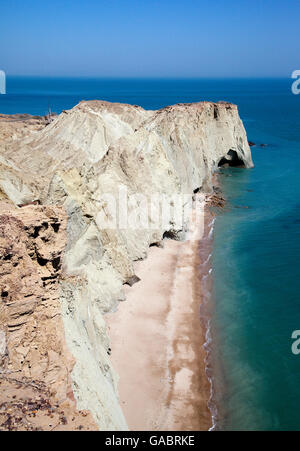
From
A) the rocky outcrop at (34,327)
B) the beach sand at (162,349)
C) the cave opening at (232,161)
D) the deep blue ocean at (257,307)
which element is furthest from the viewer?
the cave opening at (232,161)

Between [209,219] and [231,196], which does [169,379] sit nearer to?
[209,219]

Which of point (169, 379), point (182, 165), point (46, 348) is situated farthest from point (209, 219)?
point (46, 348)

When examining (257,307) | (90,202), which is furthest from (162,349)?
(90,202)

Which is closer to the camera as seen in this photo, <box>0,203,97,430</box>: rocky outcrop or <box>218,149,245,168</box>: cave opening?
<box>0,203,97,430</box>: rocky outcrop

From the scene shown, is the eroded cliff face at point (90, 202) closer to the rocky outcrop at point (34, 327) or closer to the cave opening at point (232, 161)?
the rocky outcrop at point (34, 327)

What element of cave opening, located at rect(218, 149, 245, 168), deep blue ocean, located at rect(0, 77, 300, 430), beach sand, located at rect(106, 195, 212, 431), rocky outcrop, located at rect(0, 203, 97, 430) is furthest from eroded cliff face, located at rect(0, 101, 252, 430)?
deep blue ocean, located at rect(0, 77, 300, 430)

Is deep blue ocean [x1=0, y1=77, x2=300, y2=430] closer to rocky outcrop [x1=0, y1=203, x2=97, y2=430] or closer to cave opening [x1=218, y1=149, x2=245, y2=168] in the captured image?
rocky outcrop [x1=0, y1=203, x2=97, y2=430]

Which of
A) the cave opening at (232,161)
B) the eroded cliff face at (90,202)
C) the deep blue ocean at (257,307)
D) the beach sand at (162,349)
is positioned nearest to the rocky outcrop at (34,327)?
the eroded cliff face at (90,202)
